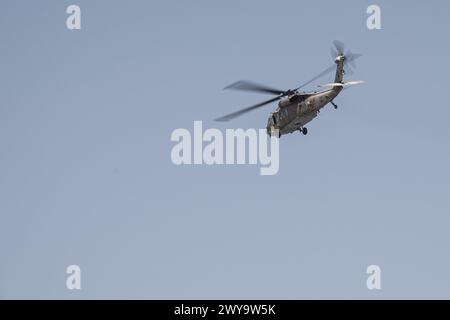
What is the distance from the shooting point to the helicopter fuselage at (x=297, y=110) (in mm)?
91500

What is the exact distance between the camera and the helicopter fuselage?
3602 inches

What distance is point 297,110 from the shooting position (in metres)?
93.9
